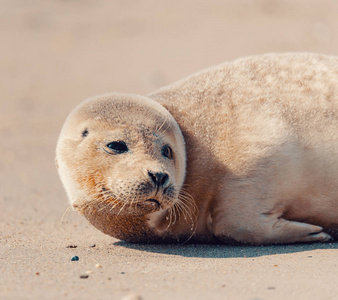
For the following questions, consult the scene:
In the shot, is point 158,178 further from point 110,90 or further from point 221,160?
point 110,90

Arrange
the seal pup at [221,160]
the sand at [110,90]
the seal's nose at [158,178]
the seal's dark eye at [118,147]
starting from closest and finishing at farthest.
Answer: the sand at [110,90] < the seal's nose at [158,178] < the seal's dark eye at [118,147] < the seal pup at [221,160]

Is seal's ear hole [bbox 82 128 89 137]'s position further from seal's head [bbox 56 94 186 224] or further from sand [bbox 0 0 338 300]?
sand [bbox 0 0 338 300]

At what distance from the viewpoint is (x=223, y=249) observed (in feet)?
13.2

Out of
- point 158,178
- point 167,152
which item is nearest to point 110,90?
point 167,152

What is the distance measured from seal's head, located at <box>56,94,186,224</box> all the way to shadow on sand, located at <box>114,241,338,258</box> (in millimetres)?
362

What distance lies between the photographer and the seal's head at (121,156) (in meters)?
3.63

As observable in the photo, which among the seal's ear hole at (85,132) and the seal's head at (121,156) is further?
the seal's ear hole at (85,132)

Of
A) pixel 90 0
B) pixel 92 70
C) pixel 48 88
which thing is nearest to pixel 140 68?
pixel 92 70

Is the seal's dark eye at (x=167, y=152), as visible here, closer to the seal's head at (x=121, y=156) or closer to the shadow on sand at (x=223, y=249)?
the seal's head at (x=121, y=156)

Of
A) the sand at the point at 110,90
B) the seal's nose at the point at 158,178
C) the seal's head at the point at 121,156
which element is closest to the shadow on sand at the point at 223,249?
the sand at the point at 110,90

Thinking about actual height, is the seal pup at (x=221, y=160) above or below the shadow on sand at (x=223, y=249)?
above

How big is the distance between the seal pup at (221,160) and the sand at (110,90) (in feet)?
0.54

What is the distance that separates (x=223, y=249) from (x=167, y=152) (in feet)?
2.43

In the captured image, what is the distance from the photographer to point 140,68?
47.0 ft
